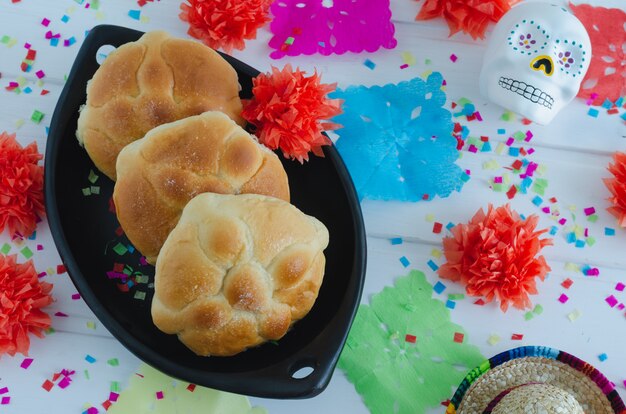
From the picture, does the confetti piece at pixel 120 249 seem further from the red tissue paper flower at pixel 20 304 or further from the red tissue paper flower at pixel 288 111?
the red tissue paper flower at pixel 288 111

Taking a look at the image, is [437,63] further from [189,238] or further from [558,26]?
[189,238]

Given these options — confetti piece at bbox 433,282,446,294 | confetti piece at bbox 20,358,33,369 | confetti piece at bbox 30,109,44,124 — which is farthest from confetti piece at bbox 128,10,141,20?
confetti piece at bbox 433,282,446,294

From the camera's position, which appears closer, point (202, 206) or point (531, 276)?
point (202, 206)

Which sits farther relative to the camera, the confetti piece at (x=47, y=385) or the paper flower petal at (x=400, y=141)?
the paper flower petal at (x=400, y=141)

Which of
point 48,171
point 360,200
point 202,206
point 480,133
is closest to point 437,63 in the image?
point 480,133

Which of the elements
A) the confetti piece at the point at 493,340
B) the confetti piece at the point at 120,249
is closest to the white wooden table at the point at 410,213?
the confetti piece at the point at 493,340
